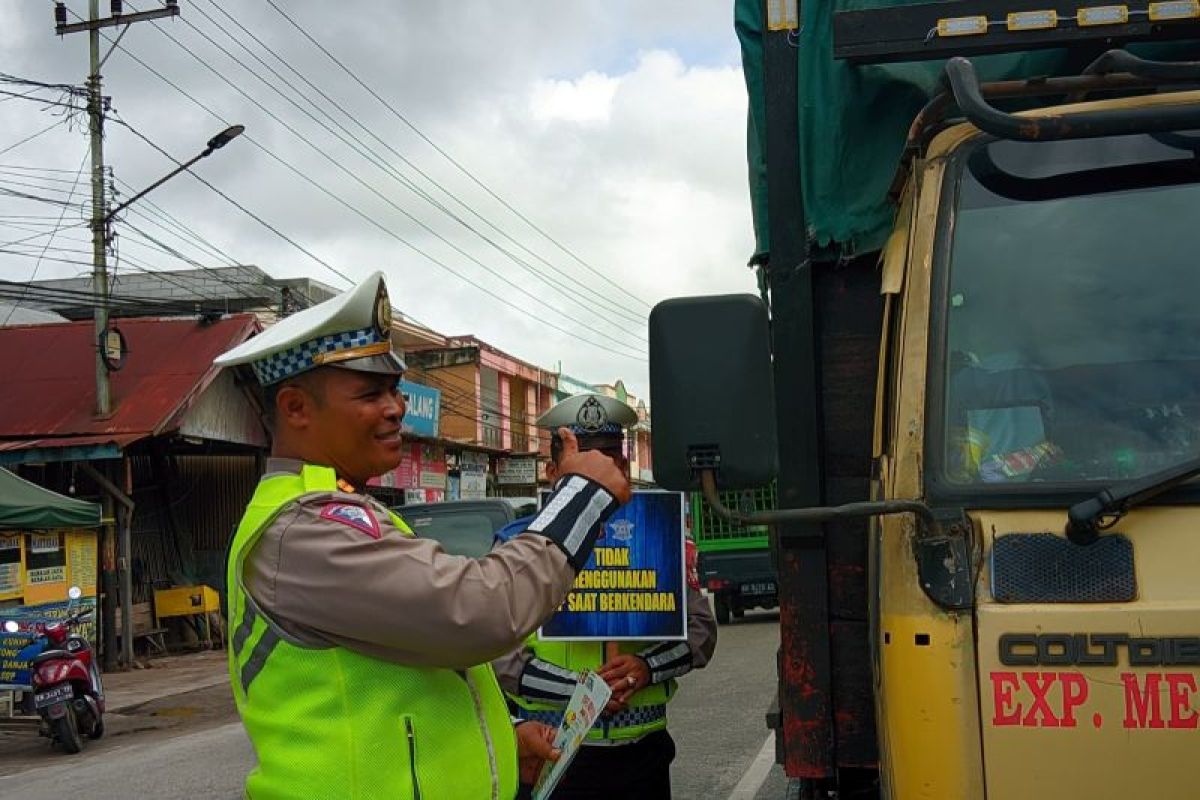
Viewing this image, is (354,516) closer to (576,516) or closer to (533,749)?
(576,516)

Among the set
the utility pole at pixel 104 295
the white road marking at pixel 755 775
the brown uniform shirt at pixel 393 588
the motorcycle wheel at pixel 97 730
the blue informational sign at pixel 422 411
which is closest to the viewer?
the brown uniform shirt at pixel 393 588

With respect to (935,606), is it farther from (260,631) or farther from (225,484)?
(225,484)

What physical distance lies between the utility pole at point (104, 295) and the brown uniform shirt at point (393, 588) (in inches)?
654

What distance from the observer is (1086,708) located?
2.06 metres

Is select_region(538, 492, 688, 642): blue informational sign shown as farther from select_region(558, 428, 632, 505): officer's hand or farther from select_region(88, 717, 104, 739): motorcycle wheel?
select_region(88, 717, 104, 739): motorcycle wheel

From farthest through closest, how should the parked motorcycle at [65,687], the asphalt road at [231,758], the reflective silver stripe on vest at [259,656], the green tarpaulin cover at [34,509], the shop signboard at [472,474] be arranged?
Answer: 1. the shop signboard at [472,474]
2. the green tarpaulin cover at [34,509]
3. the parked motorcycle at [65,687]
4. the asphalt road at [231,758]
5. the reflective silver stripe on vest at [259,656]

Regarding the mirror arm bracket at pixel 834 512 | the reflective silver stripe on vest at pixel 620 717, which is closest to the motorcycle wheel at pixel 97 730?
the reflective silver stripe on vest at pixel 620 717

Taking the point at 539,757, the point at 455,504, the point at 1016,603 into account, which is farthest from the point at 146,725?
the point at 1016,603

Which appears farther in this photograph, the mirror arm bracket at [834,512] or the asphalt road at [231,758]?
the asphalt road at [231,758]

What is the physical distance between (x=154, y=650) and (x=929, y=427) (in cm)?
1896

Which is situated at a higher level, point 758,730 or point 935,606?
point 935,606

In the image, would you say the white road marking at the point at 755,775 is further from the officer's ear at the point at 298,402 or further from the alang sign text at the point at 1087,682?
the officer's ear at the point at 298,402

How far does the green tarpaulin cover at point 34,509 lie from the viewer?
42.8ft

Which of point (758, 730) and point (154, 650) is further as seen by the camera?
point (154, 650)
